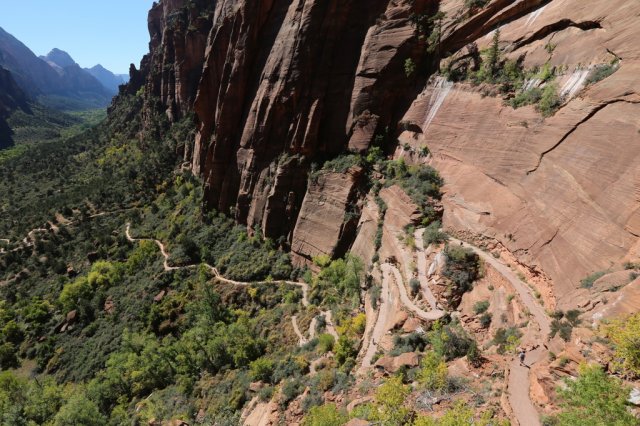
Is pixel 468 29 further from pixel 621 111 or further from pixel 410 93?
pixel 621 111

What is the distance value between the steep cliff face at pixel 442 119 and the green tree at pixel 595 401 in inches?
256

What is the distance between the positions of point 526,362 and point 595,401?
Result: 4517 mm

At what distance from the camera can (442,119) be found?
108ft

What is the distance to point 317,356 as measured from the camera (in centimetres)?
2816

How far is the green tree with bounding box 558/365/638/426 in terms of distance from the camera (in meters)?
9.88

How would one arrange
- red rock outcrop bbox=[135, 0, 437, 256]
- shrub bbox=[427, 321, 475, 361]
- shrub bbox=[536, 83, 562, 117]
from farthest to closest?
1. red rock outcrop bbox=[135, 0, 437, 256]
2. shrub bbox=[536, 83, 562, 117]
3. shrub bbox=[427, 321, 475, 361]

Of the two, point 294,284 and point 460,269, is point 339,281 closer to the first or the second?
point 294,284

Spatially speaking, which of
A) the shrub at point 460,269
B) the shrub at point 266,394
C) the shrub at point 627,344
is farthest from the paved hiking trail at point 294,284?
the shrub at point 627,344

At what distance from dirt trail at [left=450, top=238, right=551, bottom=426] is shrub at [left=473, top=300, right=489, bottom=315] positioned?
1.83 m

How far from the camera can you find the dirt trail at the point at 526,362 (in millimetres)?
12402

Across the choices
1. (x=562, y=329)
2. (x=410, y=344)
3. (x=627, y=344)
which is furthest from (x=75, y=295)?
(x=627, y=344)

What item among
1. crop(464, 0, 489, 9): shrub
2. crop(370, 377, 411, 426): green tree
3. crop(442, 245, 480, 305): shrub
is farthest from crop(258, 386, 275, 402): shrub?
crop(464, 0, 489, 9): shrub

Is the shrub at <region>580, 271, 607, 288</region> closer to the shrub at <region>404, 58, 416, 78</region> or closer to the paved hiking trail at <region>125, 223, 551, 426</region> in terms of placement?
the paved hiking trail at <region>125, 223, 551, 426</region>

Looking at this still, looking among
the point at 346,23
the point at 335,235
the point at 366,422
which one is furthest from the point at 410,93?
the point at 366,422
